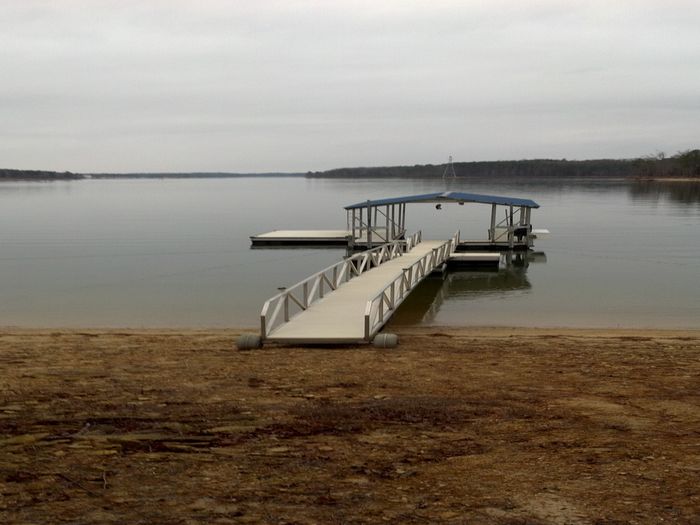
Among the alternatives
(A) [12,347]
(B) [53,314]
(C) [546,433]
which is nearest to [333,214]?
(B) [53,314]

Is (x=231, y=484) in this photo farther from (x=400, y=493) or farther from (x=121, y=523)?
(x=400, y=493)

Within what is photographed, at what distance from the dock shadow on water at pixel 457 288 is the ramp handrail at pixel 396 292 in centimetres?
83

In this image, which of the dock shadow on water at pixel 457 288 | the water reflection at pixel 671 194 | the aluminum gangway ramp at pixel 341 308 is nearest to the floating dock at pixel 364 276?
the aluminum gangway ramp at pixel 341 308

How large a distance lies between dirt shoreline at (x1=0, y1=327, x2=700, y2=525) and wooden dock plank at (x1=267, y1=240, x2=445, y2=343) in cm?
79

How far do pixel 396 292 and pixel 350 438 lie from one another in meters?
11.4

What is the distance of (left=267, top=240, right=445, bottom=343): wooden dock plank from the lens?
1327 cm

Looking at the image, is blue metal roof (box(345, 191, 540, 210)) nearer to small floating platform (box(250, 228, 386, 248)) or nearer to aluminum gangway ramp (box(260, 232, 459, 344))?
small floating platform (box(250, 228, 386, 248))

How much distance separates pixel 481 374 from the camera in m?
10.8

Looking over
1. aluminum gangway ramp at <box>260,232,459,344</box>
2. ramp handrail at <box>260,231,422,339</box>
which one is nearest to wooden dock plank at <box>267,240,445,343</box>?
aluminum gangway ramp at <box>260,232,459,344</box>

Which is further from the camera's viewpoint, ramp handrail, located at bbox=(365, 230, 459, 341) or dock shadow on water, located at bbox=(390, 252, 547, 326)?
dock shadow on water, located at bbox=(390, 252, 547, 326)

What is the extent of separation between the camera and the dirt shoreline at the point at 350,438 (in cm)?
568

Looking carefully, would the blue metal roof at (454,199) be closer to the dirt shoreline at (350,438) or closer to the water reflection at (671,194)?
the dirt shoreline at (350,438)

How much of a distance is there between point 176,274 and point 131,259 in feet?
20.2

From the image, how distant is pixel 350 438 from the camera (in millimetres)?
7402
